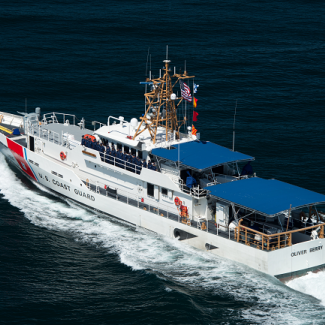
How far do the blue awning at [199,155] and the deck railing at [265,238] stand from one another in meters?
5.31

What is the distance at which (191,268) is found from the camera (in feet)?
126

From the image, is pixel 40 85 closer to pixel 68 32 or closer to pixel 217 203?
pixel 68 32

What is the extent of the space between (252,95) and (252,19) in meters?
27.5

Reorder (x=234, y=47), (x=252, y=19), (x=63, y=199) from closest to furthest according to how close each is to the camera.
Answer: (x=63, y=199) → (x=234, y=47) → (x=252, y=19)

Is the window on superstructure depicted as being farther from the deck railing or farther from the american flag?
the deck railing

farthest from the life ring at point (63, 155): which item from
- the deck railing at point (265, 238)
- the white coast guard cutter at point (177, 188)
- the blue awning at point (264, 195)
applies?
the deck railing at point (265, 238)

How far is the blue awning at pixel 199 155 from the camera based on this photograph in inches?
1609

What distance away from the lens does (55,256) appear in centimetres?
3966

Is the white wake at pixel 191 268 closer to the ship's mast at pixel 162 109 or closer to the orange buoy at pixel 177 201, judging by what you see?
the orange buoy at pixel 177 201

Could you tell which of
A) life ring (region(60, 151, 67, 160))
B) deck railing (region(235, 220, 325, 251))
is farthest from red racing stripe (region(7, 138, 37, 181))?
deck railing (region(235, 220, 325, 251))

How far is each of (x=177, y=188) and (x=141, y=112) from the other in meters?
22.7

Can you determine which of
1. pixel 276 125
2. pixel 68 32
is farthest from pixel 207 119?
pixel 68 32

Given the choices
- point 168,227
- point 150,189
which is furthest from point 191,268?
point 150,189

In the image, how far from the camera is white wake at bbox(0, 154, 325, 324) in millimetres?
33906
